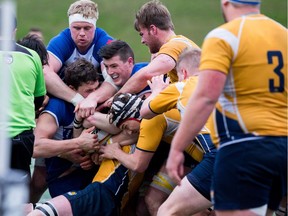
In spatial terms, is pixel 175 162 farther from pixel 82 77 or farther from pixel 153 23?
pixel 153 23

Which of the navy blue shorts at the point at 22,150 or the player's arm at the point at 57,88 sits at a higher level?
the player's arm at the point at 57,88

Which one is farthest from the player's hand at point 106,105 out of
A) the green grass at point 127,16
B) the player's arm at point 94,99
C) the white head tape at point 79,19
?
the green grass at point 127,16

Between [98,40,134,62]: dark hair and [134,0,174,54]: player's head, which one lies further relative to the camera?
[134,0,174,54]: player's head

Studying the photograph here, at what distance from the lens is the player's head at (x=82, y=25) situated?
7.03 m

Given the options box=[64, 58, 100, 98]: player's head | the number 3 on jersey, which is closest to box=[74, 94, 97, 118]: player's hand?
box=[64, 58, 100, 98]: player's head

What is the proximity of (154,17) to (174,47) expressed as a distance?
40 cm

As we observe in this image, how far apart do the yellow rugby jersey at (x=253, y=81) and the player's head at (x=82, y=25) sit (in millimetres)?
2677

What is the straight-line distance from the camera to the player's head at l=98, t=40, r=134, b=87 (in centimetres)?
645

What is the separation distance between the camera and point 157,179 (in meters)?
6.25

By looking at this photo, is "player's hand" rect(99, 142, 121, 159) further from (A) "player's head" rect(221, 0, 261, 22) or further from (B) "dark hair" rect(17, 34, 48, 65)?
(A) "player's head" rect(221, 0, 261, 22)

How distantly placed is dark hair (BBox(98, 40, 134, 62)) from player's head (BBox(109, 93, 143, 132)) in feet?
1.49

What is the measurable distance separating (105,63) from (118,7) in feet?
62.0

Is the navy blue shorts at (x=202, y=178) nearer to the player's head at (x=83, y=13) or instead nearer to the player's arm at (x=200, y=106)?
the player's arm at (x=200, y=106)

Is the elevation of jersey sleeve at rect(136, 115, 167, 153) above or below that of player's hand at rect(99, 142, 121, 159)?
above
